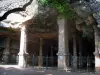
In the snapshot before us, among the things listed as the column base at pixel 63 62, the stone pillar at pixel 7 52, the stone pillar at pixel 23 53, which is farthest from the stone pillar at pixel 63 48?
the stone pillar at pixel 7 52

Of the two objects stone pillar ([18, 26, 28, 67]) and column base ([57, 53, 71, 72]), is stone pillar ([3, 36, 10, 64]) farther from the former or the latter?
column base ([57, 53, 71, 72])

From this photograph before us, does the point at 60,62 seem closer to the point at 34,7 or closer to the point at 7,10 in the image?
the point at 34,7

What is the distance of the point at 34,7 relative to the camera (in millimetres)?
16500

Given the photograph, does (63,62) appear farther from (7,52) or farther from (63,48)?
(7,52)

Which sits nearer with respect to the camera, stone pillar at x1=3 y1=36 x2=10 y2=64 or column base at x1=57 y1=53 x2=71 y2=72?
column base at x1=57 y1=53 x2=71 y2=72

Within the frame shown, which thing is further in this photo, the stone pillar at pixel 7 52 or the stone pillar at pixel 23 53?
the stone pillar at pixel 7 52

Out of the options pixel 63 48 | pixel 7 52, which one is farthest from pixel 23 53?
pixel 7 52

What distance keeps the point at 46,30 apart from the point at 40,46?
302 centimetres

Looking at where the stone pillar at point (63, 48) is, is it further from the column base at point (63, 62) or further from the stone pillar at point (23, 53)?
the stone pillar at point (23, 53)

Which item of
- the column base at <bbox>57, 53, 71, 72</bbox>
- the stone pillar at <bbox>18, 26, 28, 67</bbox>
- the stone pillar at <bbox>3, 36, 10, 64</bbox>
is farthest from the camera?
the stone pillar at <bbox>3, 36, 10, 64</bbox>

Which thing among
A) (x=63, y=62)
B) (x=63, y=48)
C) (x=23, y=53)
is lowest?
→ (x=63, y=62)

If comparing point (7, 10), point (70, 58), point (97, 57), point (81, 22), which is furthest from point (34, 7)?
point (7, 10)

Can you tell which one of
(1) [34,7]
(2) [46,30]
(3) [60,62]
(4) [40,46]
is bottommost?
(3) [60,62]

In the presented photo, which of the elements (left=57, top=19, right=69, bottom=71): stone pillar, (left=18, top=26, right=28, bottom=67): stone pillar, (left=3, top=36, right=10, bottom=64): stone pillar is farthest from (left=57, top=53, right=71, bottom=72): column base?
(left=3, top=36, right=10, bottom=64): stone pillar
